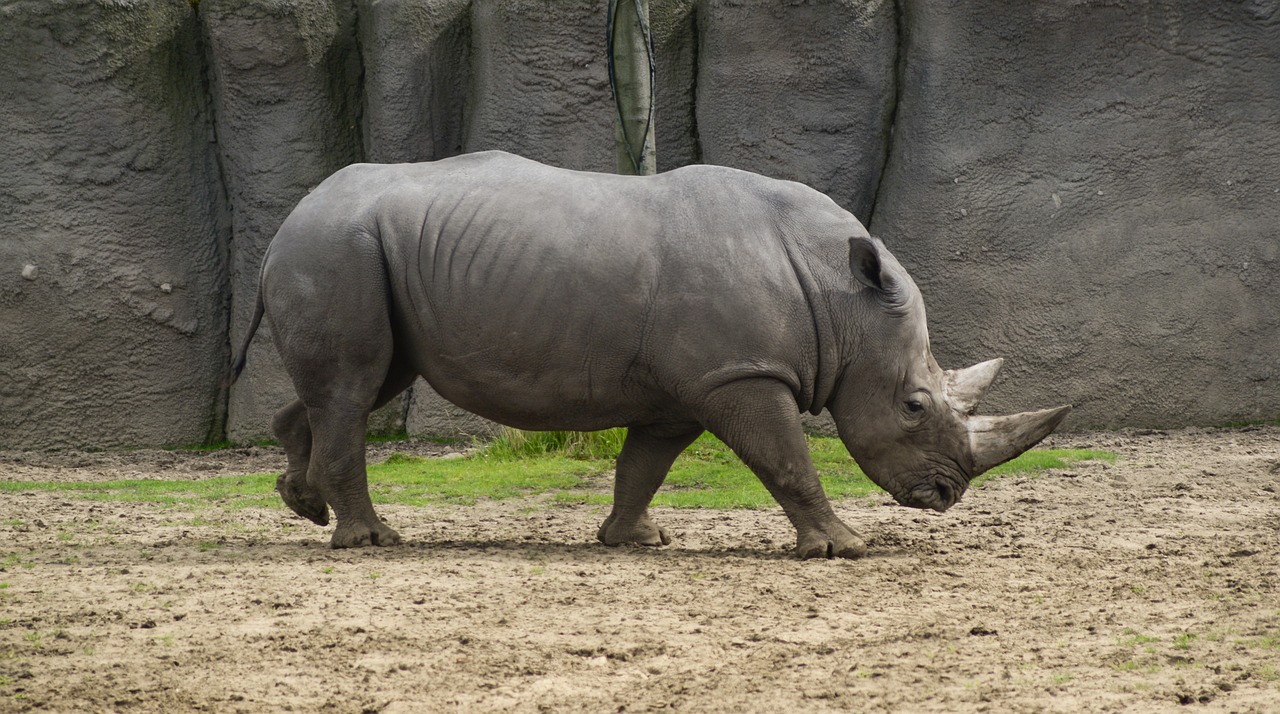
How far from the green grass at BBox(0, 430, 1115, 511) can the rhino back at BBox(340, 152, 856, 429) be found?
6.36ft

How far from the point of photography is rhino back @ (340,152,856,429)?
5719 millimetres

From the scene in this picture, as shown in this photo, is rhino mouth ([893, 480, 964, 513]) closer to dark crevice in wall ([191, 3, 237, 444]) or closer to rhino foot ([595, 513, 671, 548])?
rhino foot ([595, 513, 671, 548])

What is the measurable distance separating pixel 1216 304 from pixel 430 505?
225 inches

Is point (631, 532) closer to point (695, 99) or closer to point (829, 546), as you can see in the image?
point (829, 546)

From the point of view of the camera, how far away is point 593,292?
579cm

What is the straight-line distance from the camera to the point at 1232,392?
1009 cm

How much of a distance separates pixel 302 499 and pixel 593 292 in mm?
1658

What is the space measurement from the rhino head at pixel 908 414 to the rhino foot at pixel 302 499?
7.49ft

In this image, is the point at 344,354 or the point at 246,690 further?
the point at 344,354

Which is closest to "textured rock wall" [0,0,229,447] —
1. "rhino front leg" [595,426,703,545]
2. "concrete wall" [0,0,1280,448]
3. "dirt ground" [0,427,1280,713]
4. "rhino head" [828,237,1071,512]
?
"concrete wall" [0,0,1280,448]

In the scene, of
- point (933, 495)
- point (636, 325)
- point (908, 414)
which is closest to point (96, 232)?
point (636, 325)

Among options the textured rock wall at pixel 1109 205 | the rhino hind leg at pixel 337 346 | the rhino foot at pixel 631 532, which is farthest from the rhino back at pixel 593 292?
the textured rock wall at pixel 1109 205

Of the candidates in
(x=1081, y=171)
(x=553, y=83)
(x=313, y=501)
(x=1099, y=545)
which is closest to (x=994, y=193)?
(x=1081, y=171)

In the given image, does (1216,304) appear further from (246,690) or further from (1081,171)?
(246,690)
